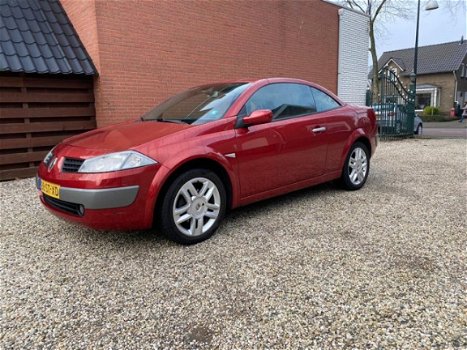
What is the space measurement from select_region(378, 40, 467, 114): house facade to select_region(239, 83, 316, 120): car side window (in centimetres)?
3595

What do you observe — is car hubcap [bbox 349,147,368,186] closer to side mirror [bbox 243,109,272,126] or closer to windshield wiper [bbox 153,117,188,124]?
side mirror [bbox 243,109,272,126]

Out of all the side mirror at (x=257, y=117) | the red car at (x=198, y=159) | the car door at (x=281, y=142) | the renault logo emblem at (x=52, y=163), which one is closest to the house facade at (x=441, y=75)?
the car door at (x=281, y=142)

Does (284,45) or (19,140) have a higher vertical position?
(284,45)

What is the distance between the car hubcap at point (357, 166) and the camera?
15.8 feet

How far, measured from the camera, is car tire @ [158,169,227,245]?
2.99m

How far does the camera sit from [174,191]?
2.99 meters

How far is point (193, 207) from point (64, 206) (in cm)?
105

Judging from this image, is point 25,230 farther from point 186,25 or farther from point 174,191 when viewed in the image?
point 186,25

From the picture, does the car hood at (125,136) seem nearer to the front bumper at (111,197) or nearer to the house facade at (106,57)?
the front bumper at (111,197)

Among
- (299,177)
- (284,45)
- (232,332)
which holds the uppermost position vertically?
(284,45)

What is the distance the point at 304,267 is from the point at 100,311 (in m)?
1.45

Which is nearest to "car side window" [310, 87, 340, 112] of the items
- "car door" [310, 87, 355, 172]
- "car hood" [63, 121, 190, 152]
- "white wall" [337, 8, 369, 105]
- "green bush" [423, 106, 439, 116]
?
"car door" [310, 87, 355, 172]

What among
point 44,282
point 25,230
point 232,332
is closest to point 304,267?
point 232,332

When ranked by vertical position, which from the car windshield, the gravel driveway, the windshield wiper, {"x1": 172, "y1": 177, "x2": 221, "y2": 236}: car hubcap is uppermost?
the car windshield
